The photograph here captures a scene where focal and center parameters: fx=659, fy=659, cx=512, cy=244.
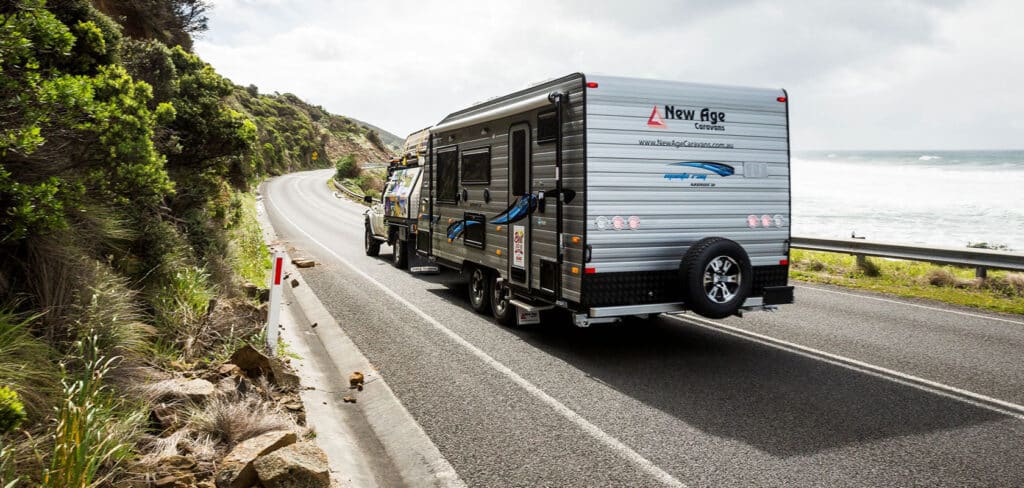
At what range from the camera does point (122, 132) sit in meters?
6.38

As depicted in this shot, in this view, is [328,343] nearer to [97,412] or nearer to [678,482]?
[97,412]

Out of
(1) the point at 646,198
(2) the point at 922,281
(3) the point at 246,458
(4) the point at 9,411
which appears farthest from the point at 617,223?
(2) the point at 922,281

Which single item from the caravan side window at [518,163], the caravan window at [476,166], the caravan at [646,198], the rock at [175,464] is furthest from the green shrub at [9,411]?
the caravan window at [476,166]

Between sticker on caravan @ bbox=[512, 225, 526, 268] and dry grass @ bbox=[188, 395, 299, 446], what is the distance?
13.4 ft

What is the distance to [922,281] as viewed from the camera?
13.2 meters

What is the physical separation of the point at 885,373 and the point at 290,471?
19.7 ft

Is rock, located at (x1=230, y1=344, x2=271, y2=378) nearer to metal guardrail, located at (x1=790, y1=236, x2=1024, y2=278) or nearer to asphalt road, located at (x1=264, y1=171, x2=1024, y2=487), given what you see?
asphalt road, located at (x1=264, y1=171, x2=1024, y2=487)

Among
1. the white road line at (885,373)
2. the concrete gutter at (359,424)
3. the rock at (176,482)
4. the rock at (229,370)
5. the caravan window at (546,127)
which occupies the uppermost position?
the caravan window at (546,127)

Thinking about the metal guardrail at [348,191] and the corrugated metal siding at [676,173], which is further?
the metal guardrail at [348,191]

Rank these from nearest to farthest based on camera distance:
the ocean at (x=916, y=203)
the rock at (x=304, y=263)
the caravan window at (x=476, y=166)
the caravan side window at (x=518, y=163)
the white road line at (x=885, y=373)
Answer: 1. the white road line at (x=885, y=373)
2. the caravan side window at (x=518, y=163)
3. the caravan window at (x=476, y=166)
4. the rock at (x=304, y=263)
5. the ocean at (x=916, y=203)

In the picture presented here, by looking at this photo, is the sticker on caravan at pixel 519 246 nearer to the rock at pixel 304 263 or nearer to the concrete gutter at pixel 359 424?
the concrete gutter at pixel 359 424

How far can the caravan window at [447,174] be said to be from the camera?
36.0 ft

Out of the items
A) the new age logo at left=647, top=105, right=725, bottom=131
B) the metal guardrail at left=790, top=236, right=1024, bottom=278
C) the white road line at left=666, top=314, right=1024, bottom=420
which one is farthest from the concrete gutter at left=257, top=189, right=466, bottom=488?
the metal guardrail at left=790, top=236, right=1024, bottom=278

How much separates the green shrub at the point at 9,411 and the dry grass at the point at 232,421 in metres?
1.57
